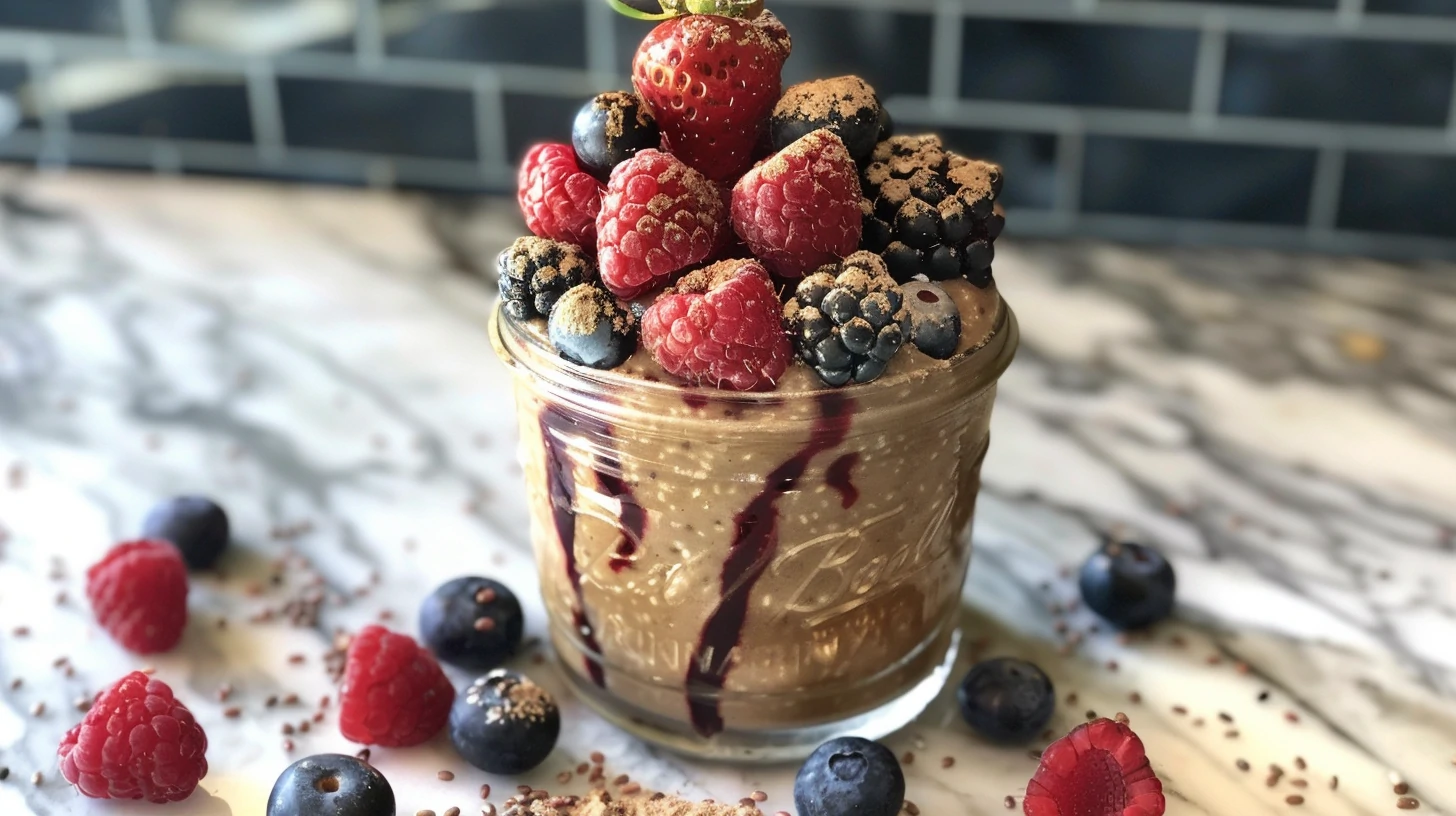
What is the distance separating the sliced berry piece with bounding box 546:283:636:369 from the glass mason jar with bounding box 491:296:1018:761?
0.5 inches

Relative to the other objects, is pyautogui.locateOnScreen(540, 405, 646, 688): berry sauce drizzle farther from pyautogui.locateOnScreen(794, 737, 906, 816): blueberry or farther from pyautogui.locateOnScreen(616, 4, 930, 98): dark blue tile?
pyautogui.locateOnScreen(616, 4, 930, 98): dark blue tile

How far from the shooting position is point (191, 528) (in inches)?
42.3

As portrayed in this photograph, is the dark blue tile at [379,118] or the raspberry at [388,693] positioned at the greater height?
the dark blue tile at [379,118]

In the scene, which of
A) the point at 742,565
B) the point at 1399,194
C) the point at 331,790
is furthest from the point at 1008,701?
the point at 1399,194

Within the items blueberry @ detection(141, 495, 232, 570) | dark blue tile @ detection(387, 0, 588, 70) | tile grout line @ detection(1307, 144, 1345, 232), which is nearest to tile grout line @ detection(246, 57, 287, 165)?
dark blue tile @ detection(387, 0, 588, 70)

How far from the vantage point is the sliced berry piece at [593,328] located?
2.48ft

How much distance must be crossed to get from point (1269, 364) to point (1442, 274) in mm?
345

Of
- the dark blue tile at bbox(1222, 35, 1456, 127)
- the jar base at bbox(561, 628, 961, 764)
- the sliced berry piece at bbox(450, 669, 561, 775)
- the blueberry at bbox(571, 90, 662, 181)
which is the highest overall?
the blueberry at bbox(571, 90, 662, 181)

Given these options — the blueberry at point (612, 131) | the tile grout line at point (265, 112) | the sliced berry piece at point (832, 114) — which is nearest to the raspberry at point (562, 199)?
the blueberry at point (612, 131)

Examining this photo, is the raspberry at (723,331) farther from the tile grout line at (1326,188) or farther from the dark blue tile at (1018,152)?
the tile grout line at (1326,188)

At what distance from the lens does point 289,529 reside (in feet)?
3.73

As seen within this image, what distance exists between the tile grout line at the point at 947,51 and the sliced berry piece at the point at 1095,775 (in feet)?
3.09

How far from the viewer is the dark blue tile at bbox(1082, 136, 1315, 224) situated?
156cm

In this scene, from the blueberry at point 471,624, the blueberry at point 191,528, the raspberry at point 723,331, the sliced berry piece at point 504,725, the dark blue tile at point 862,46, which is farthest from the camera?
the dark blue tile at point 862,46
